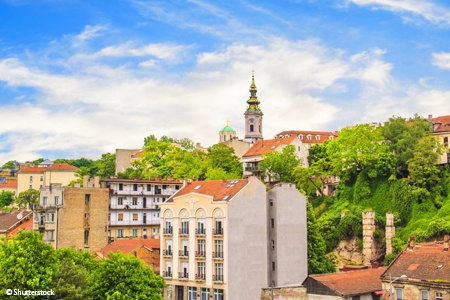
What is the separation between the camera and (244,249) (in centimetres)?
6681

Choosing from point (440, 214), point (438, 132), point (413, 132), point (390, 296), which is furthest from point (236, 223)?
point (438, 132)

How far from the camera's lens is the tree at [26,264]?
47844 mm

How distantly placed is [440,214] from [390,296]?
2555cm

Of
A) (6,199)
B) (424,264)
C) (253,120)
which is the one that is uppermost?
(253,120)

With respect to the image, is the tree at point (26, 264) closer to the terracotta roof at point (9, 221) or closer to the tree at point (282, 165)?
the terracotta roof at point (9, 221)

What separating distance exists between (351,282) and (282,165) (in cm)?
4151

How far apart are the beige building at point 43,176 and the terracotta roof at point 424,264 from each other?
9986 cm

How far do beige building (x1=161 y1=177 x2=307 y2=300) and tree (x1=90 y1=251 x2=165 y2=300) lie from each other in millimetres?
11577

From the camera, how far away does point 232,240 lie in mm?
65688

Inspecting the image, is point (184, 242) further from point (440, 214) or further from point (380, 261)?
point (440, 214)

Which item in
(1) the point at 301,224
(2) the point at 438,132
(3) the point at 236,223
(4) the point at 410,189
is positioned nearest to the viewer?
(3) the point at 236,223

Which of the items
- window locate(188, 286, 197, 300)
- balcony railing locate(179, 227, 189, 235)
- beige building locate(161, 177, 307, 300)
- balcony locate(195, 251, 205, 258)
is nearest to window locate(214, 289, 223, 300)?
beige building locate(161, 177, 307, 300)

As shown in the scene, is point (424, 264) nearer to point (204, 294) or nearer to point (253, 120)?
point (204, 294)

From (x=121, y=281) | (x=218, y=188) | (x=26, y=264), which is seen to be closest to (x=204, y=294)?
(x=218, y=188)
